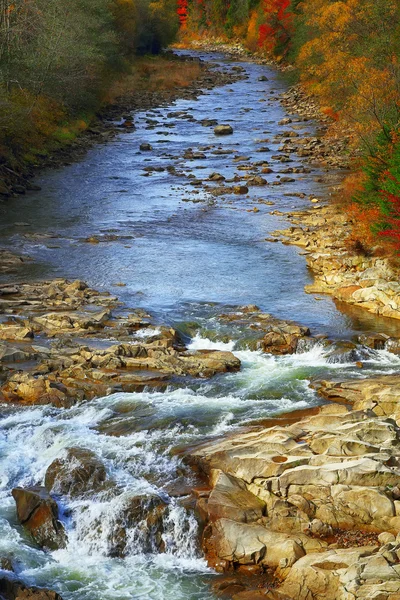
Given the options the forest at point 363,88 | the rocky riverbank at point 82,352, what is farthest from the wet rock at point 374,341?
the forest at point 363,88

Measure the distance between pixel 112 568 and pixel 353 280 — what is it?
16374 millimetres

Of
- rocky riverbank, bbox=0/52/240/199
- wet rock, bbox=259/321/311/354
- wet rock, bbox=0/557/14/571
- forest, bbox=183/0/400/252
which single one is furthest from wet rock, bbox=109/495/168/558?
rocky riverbank, bbox=0/52/240/199

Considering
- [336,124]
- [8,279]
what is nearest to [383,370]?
[8,279]

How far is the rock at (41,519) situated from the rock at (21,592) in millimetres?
1551

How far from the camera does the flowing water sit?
50.6 ft

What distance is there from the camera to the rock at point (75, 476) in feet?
54.9

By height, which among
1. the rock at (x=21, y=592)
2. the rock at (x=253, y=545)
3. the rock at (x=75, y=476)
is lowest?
the rock at (x=21, y=592)

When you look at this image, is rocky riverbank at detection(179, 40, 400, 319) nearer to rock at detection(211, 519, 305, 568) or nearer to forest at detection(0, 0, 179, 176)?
rock at detection(211, 519, 305, 568)

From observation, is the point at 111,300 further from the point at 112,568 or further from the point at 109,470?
the point at 112,568

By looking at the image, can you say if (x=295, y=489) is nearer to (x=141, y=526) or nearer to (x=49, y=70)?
(x=141, y=526)

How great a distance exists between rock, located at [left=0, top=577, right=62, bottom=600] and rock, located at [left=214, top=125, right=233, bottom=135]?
154 ft

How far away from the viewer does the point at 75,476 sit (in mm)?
16875

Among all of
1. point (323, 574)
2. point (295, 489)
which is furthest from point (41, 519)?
point (323, 574)

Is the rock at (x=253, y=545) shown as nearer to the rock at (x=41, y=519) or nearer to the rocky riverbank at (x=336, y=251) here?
the rock at (x=41, y=519)
